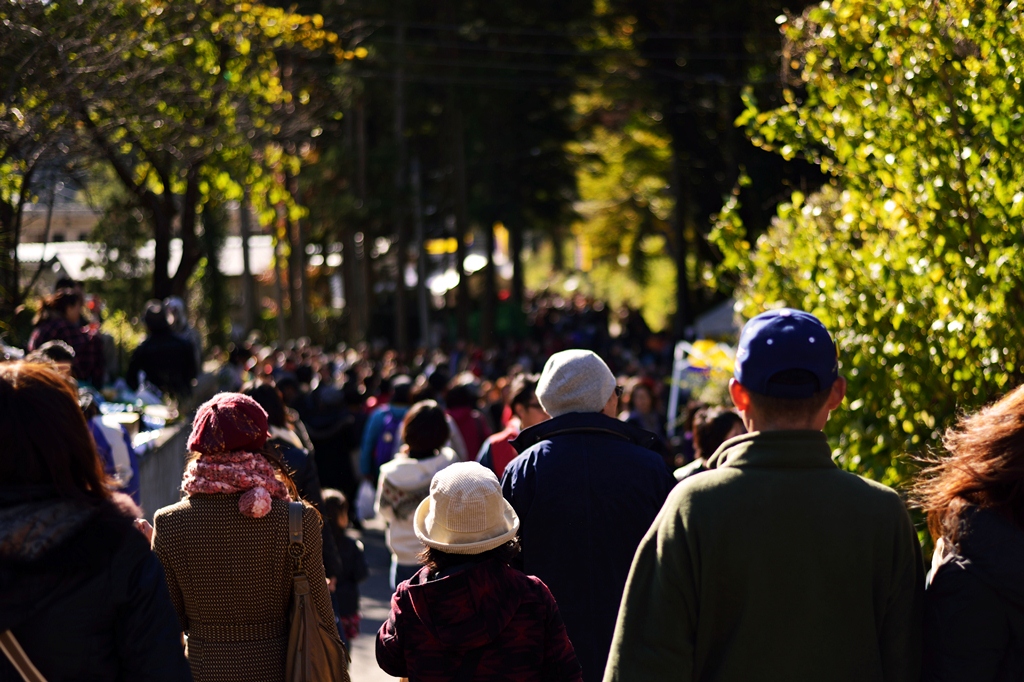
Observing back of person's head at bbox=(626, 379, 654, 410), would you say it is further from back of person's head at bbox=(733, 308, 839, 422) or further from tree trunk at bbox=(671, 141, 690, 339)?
tree trunk at bbox=(671, 141, 690, 339)

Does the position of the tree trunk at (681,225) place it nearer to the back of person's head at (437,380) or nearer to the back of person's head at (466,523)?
the back of person's head at (437,380)

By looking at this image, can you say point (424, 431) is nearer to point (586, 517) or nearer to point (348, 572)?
point (348, 572)

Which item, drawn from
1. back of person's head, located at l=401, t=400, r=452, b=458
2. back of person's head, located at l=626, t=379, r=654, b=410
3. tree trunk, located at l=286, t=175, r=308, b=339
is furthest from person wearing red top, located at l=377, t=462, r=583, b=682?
tree trunk, located at l=286, t=175, r=308, b=339

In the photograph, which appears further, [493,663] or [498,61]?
[498,61]

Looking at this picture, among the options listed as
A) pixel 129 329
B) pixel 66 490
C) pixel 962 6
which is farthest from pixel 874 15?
pixel 129 329

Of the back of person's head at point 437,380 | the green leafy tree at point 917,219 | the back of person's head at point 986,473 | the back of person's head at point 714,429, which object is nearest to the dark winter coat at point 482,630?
the back of person's head at point 986,473

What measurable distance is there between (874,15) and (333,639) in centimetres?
512

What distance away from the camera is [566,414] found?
4422 millimetres

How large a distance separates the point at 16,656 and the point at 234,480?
119 cm

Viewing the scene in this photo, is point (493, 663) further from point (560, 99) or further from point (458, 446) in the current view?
point (560, 99)

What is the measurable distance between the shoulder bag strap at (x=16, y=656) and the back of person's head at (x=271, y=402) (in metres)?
3.52

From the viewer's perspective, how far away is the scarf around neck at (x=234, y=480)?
386cm

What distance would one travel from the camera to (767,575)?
8.82 ft

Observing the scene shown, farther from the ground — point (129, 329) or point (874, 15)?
point (874, 15)
